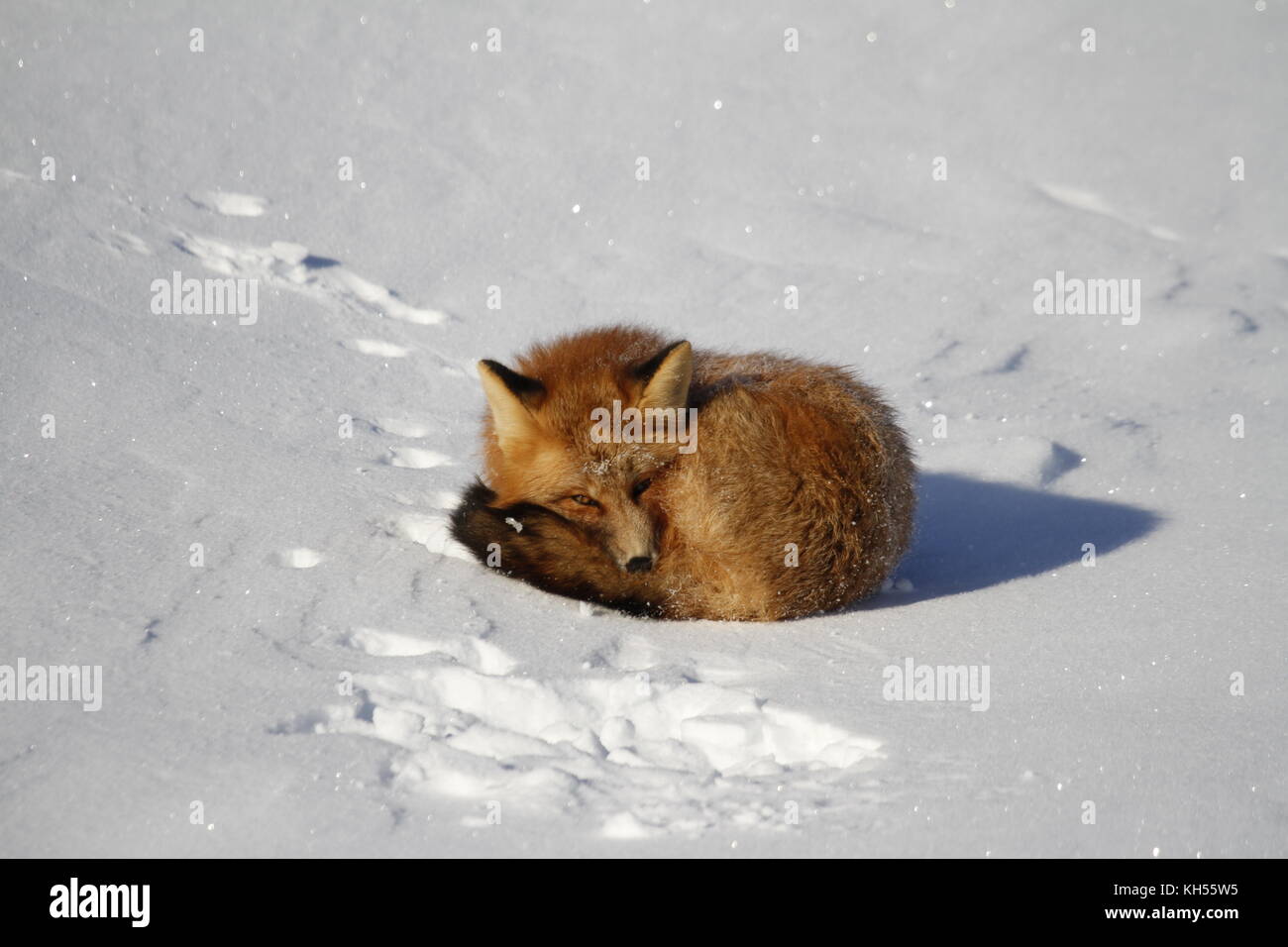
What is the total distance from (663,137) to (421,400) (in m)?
5.02

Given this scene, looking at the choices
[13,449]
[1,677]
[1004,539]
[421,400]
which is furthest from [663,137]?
[1,677]

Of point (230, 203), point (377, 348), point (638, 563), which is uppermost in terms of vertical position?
point (230, 203)

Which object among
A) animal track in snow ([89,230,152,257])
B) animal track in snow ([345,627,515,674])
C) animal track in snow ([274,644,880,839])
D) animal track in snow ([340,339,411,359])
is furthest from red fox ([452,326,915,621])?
animal track in snow ([89,230,152,257])

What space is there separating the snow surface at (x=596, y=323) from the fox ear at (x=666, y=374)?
0.94 metres

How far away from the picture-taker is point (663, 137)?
Result: 1048 centimetres

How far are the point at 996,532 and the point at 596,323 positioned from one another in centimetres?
352

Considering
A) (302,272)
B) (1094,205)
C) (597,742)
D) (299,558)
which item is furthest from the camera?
(1094,205)

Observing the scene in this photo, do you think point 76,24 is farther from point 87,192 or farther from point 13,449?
point 13,449

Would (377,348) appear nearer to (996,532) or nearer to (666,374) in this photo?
(666,374)

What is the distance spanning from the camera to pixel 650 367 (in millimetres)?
4336

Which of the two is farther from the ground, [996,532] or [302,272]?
[302,272]

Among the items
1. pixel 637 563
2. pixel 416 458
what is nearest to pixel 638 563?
pixel 637 563

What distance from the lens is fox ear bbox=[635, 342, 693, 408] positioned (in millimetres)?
4305

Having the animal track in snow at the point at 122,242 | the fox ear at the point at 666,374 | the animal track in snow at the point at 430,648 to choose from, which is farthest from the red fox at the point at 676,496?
the animal track in snow at the point at 122,242
